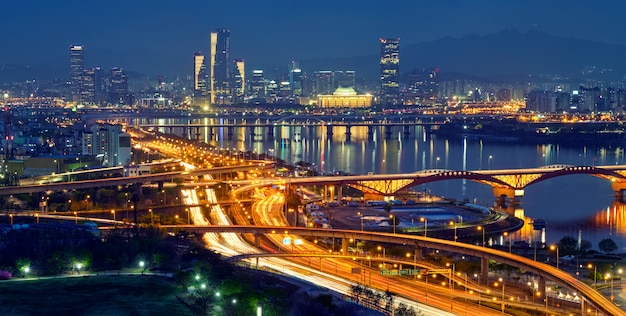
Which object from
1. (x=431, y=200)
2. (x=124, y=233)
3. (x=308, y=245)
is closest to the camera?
(x=124, y=233)

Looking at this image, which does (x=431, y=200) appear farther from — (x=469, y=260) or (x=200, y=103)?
(x=200, y=103)

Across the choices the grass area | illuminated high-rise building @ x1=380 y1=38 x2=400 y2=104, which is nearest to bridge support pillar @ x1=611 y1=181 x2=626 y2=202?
the grass area

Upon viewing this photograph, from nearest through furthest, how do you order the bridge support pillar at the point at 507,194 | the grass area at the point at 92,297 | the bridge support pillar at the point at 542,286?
the grass area at the point at 92,297 → the bridge support pillar at the point at 542,286 → the bridge support pillar at the point at 507,194

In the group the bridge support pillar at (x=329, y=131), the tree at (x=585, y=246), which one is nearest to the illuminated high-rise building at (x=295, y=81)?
the bridge support pillar at (x=329, y=131)

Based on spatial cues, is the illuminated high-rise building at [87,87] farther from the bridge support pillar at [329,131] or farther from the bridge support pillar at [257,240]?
the bridge support pillar at [257,240]

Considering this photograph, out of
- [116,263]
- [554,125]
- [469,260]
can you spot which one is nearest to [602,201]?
[469,260]

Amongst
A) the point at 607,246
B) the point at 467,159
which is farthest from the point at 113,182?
A: the point at 467,159
